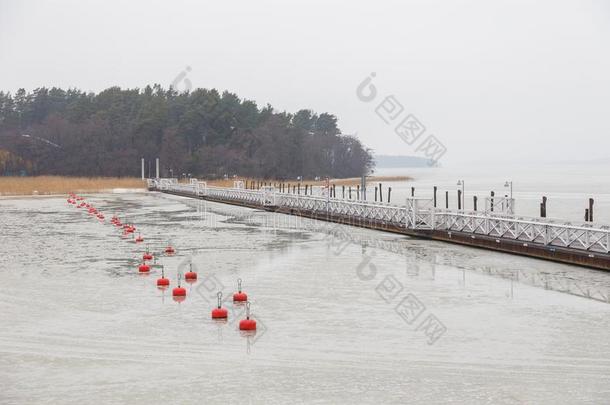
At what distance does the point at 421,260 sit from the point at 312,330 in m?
14.0

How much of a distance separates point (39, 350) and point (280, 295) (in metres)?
8.27

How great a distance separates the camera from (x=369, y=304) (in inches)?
819

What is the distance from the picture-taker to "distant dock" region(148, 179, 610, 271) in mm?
28578

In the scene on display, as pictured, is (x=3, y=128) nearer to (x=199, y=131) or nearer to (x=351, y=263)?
(x=199, y=131)

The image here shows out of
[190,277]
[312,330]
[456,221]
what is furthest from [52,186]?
[312,330]

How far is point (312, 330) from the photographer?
17.3 meters

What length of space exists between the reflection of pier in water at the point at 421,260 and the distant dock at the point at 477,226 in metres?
1.18

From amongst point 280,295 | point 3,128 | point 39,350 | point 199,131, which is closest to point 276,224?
point 280,295

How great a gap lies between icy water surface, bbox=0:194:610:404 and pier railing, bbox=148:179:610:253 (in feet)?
5.38

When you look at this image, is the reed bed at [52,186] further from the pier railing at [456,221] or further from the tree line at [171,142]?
the pier railing at [456,221]

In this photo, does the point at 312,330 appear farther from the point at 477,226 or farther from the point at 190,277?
the point at 477,226

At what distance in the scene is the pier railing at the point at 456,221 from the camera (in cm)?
2937

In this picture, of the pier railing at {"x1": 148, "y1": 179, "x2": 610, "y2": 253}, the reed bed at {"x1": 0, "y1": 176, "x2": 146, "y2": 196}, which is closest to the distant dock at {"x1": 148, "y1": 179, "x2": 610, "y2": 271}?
the pier railing at {"x1": 148, "y1": 179, "x2": 610, "y2": 253}

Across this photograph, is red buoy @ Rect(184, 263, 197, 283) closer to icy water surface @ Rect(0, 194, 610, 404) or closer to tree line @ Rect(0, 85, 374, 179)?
icy water surface @ Rect(0, 194, 610, 404)
